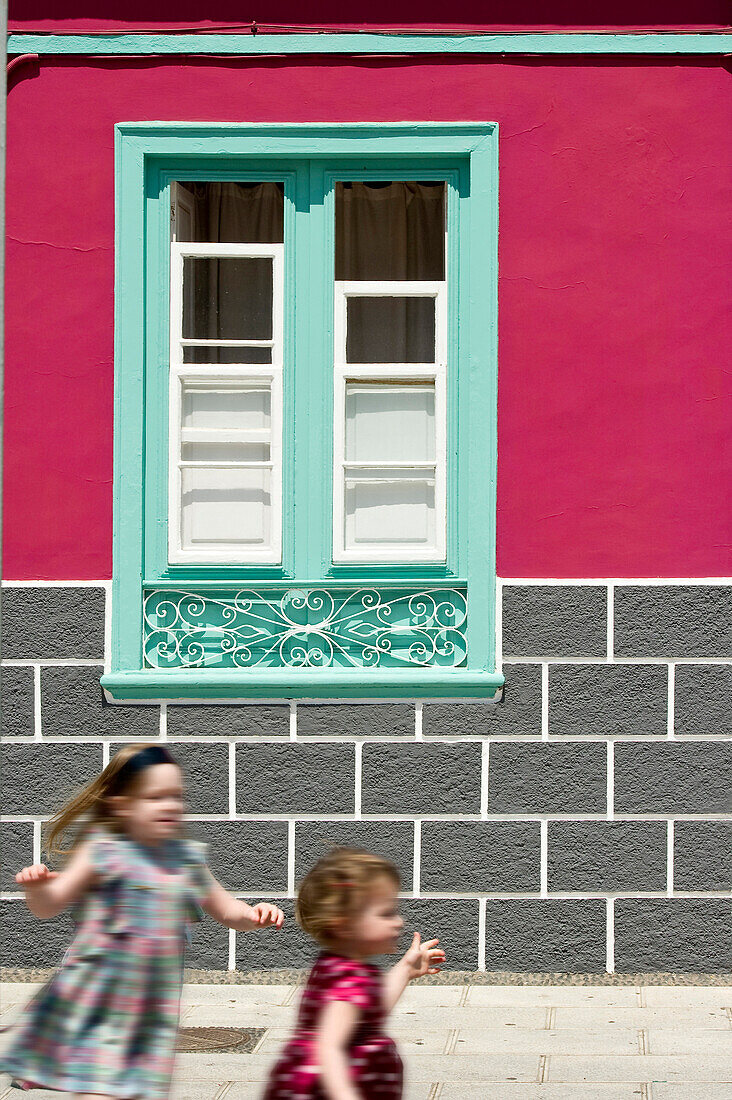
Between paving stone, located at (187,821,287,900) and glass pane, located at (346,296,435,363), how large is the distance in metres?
2.48

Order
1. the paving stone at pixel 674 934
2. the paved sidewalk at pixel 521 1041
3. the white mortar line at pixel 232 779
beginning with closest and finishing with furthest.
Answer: the paved sidewalk at pixel 521 1041
the paving stone at pixel 674 934
the white mortar line at pixel 232 779

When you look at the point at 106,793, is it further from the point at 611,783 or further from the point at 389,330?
the point at 389,330

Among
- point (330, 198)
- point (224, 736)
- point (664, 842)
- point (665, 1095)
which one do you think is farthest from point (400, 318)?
point (665, 1095)

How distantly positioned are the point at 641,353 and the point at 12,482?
129 inches

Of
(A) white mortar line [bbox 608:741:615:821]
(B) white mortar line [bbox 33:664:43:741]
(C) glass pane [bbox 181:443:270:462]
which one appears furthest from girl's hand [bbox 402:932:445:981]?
(C) glass pane [bbox 181:443:270:462]

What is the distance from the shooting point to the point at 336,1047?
12.2 feet

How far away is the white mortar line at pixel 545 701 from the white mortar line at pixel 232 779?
1563 millimetres

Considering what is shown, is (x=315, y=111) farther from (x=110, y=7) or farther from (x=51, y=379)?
(x=51, y=379)

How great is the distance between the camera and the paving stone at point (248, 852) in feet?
26.3

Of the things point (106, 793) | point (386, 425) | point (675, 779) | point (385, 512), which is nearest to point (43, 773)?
point (385, 512)

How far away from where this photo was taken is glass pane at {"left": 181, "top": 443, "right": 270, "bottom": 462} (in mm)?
8320

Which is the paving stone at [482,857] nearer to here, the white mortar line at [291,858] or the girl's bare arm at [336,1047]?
the white mortar line at [291,858]

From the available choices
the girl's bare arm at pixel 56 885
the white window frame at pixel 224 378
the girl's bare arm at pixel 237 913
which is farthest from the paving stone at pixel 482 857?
the girl's bare arm at pixel 56 885

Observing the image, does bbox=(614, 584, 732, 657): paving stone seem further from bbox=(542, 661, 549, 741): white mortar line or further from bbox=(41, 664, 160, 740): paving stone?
bbox=(41, 664, 160, 740): paving stone
